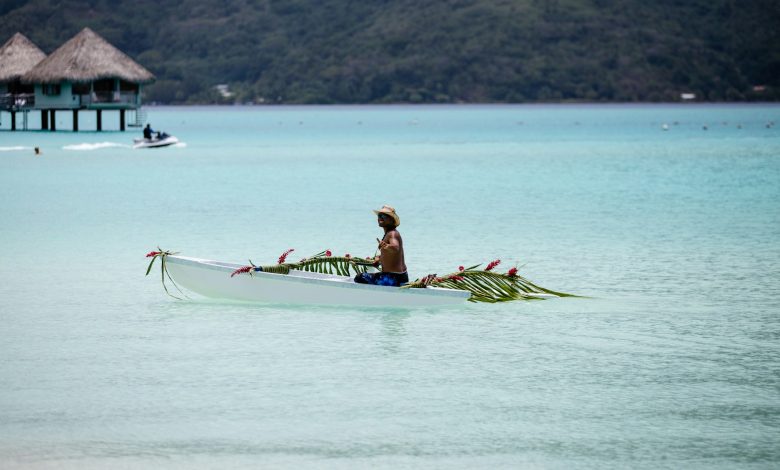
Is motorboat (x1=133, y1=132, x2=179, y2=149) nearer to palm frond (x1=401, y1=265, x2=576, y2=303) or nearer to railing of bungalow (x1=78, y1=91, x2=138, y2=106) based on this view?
railing of bungalow (x1=78, y1=91, x2=138, y2=106)

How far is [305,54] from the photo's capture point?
650 ft

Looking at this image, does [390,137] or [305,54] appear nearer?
[390,137]

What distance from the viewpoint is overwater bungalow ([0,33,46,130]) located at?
2532 inches

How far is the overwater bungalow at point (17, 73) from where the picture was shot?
6431cm

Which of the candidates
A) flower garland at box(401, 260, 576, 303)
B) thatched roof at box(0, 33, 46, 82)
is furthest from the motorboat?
flower garland at box(401, 260, 576, 303)

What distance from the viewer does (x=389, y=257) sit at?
13.4 meters

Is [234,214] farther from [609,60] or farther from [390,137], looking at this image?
[609,60]

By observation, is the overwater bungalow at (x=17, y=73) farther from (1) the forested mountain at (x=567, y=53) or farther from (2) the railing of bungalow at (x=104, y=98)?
(1) the forested mountain at (x=567, y=53)

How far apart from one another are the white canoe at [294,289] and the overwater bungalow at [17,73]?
174ft

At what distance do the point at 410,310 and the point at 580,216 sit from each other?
13.1 meters

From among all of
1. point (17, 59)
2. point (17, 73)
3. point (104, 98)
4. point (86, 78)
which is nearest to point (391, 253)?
point (86, 78)

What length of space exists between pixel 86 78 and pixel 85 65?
1032 mm

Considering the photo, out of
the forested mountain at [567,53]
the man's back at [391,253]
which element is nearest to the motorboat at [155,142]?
the man's back at [391,253]

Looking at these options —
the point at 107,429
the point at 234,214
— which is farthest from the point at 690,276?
the point at 234,214
